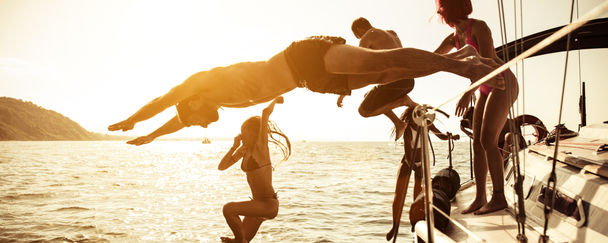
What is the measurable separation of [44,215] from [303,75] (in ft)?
36.5

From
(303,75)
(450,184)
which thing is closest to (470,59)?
(303,75)

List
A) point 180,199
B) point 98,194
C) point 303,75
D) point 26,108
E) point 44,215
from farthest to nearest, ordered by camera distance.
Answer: point 26,108
point 98,194
point 180,199
point 44,215
point 303,75

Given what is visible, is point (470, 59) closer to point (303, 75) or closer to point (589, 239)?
point (303, 75)

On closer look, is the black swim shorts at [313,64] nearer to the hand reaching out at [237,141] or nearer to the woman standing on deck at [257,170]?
the woman standing on deck at [257,170]

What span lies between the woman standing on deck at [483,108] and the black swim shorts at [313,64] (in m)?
1.46

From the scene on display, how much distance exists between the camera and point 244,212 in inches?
181

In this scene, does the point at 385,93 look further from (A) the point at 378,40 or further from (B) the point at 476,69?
(B) the point at 476,69

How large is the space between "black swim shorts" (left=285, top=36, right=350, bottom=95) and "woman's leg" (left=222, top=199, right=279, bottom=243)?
2.27 metres

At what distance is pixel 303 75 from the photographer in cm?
285

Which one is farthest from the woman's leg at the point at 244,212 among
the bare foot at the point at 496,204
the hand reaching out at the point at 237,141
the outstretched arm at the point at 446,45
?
the outstretched arm at the point at 446,45

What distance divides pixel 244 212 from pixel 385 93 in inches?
91.6

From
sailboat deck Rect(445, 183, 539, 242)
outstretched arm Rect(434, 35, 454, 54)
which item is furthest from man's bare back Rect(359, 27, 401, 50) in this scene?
sailboat deck Rect(445, 183, 539, 242)

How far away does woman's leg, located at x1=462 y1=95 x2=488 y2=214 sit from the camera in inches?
145

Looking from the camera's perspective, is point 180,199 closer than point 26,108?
Yes
